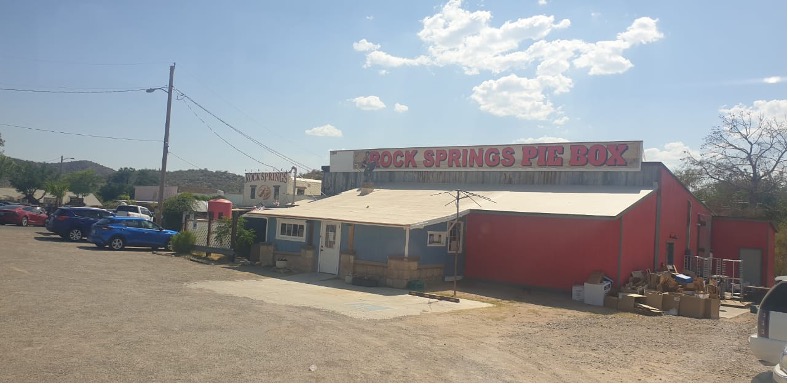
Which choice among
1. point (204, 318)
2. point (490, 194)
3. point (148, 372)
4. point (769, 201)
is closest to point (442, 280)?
point (490, 194)

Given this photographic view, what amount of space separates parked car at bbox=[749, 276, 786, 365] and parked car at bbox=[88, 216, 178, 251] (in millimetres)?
23083

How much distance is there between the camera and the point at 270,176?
55375mm

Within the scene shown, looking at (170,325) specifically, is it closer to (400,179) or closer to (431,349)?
(431,349)

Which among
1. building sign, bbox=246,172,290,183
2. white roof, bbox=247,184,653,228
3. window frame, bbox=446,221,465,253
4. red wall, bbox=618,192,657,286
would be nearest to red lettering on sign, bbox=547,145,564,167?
white roof, bbox=247,184,653,228

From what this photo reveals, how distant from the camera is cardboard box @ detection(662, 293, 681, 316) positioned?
15484 millimetres

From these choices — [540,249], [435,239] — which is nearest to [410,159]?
[435,239]

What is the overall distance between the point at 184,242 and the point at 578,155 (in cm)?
1631

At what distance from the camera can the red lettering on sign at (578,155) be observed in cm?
2227

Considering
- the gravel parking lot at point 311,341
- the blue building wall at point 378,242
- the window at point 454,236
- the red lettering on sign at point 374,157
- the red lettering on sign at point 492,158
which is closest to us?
the gravel parking lot at point 311,341

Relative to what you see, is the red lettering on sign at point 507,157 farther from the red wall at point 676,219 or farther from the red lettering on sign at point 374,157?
the red lettering on sign at point 374,157

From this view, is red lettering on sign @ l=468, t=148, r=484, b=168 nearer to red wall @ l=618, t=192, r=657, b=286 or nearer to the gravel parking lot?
red wall @ l=618, t=192, r=657, b=286

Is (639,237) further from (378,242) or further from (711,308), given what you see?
(378,242)

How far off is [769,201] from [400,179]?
30654 mm

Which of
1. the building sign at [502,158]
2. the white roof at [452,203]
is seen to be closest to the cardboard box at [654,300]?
the white roof at [452,203]
